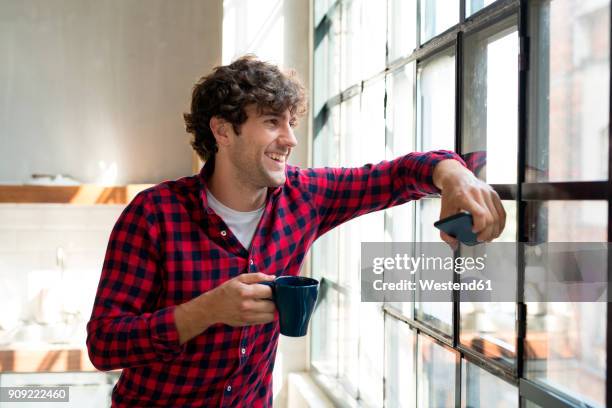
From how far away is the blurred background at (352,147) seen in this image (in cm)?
96

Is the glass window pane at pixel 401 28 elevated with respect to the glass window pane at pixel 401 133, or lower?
elevated

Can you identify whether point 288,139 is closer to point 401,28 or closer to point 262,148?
point 262,148

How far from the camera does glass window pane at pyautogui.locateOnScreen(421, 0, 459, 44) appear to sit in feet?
4.58

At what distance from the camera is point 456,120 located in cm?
133

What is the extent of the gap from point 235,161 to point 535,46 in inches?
24.4

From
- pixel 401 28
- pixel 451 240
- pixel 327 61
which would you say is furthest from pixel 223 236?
pixel 327 61

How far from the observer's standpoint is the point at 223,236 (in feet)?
4.19

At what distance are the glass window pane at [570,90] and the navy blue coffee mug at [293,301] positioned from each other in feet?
1.36

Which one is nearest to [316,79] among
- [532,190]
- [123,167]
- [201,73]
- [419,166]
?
[201,73]

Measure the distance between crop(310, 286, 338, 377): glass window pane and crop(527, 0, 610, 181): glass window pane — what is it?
1.59 m

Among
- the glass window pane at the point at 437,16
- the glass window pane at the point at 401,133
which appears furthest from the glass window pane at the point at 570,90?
the glass window pane at the point at 401,133

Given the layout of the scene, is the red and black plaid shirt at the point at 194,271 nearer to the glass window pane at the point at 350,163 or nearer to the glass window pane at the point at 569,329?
the glass window pane at the point at 569,329

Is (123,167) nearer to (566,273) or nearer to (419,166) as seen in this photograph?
(419,166)
